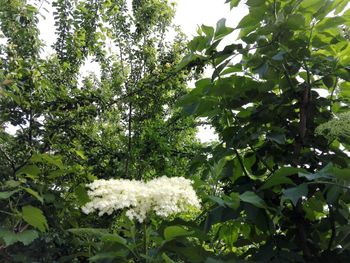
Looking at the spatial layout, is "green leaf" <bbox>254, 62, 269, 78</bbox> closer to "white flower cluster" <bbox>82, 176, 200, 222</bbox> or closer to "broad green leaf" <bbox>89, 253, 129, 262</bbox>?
"white flower cluster" <bbox>82, 176, 200, 222</bbox>

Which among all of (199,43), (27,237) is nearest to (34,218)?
(27,237)

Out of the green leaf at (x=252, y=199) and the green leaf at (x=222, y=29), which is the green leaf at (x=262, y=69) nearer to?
the green leaf at (x=222, y=29)

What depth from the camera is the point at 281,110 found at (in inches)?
87.7

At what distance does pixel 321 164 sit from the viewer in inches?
80.9

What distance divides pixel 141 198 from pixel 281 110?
932 millimetres

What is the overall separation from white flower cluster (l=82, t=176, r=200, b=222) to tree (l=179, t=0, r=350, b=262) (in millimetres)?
353

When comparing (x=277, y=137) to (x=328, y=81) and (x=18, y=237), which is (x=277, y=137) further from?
(x=18, y=237)

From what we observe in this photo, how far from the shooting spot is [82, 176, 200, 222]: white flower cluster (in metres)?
1.60

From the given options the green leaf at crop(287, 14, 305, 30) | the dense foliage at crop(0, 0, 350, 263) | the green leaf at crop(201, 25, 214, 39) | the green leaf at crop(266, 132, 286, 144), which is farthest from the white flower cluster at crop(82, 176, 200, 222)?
the green leaf at crop(287, 14, 305, 30)

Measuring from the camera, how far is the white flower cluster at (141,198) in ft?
5.25

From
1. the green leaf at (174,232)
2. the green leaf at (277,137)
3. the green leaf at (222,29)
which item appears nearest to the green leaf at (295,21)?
the green leaf at (222,29)

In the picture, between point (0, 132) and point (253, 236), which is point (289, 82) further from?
point (0, 132)

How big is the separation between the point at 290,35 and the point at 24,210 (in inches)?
53.2

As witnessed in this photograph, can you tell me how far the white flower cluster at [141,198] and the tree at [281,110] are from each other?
353 mm
